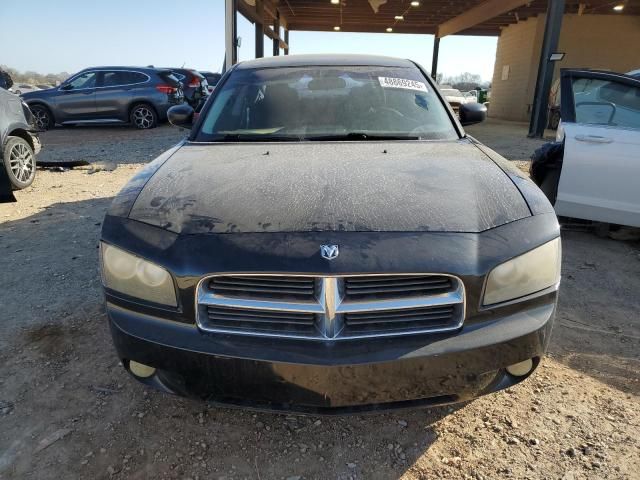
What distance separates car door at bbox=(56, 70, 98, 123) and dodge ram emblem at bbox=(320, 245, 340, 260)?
12.6 m

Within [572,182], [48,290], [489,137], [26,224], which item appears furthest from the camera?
[489,137]

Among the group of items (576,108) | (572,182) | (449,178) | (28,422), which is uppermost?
(576,108)

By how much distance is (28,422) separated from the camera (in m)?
2.03

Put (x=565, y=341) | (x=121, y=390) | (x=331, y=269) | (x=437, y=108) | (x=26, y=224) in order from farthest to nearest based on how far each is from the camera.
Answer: (x=26, y=224)
(x=437, y=108)
(x=565, y=341)
(x=121, y=390)
(x=331, y=269)

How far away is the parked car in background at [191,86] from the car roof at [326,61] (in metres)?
10.9

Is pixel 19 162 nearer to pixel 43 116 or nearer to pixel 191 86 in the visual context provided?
pixel 43 116

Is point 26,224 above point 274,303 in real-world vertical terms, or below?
below

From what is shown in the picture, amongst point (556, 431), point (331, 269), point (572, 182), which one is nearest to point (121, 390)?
point (331, 269)

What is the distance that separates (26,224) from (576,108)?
555 centimetres

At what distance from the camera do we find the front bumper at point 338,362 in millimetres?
1518

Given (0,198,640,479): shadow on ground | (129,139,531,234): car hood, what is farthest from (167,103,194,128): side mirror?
(0,198,640,479): shadow on ground

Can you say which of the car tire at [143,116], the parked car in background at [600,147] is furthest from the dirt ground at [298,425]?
the car tire at [143,116]

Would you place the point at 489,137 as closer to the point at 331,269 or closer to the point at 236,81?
the point at 236,81

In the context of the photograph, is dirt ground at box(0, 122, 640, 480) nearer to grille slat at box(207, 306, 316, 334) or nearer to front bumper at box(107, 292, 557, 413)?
front bumper at box(107, 292, 557, 413)
